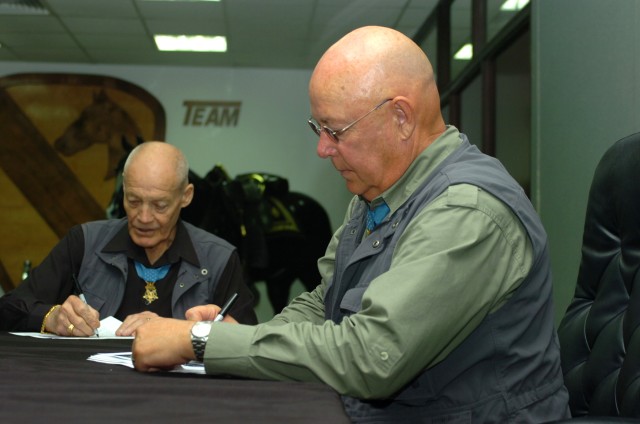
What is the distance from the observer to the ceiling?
6.75 metres

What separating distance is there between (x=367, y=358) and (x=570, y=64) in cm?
268

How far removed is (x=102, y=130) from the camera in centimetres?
824

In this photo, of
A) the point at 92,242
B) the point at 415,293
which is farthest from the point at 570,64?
the point at 415,293

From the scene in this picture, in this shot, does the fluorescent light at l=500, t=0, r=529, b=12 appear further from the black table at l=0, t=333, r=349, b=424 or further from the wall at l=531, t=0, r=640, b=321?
the black table at l=0, t=333, r=349, b=424

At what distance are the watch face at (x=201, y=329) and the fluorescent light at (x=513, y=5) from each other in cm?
374

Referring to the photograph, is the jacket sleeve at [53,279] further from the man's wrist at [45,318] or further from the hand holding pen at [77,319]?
the hand holding pen at [77,319]

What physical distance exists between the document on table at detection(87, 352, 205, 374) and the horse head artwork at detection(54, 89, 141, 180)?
6995 millimetres

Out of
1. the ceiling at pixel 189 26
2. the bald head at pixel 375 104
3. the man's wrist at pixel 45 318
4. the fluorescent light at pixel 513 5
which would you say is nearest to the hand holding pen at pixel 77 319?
the man's wrist at pixel 45 318

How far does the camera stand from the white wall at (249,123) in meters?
8.24

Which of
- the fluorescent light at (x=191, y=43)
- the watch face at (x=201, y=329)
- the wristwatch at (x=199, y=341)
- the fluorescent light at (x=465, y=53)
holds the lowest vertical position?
the wristwatch at (x=199, y=341)

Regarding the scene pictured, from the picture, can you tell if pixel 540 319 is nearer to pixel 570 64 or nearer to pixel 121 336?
pixel 121 336

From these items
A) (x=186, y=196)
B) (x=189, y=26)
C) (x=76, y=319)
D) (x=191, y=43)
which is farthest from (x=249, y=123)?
(x=76, y=319)

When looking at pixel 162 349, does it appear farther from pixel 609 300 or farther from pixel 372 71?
pixel 609 300

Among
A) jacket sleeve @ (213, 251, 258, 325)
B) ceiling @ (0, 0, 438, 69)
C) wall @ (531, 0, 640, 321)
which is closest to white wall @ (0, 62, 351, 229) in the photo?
ceiling @ (0, 0, 438, 69)
